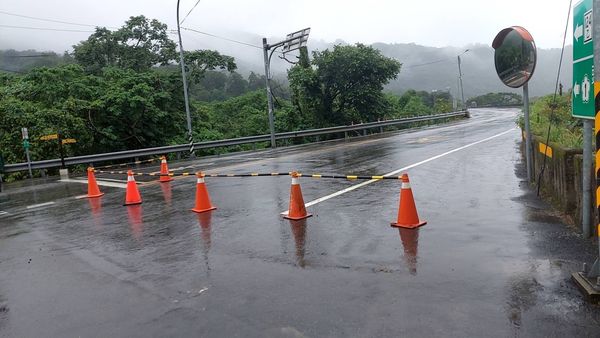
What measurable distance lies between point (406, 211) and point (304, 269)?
2.29m

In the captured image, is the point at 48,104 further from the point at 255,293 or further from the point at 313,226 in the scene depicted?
the point at 255,293

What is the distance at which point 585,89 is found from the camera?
220 inches

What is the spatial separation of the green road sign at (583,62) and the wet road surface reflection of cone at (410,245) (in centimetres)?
244

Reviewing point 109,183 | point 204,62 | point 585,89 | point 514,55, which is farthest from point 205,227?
point 204,62

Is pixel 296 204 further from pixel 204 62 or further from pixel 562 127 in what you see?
pixel 204 62

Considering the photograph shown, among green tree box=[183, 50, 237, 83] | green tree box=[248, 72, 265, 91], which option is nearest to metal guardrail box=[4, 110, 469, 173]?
green tree box=[183, 50, 237, 83]

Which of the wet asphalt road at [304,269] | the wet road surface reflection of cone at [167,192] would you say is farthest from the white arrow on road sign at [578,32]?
the wet road surface reflection of cone at [167,192]

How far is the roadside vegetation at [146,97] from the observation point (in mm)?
25484

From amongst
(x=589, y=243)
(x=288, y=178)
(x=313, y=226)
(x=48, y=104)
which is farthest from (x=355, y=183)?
(x=48, y=104)

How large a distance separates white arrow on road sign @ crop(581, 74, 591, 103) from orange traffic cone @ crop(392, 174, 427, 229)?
2482 mm

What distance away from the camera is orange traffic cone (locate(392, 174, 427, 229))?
285 inches

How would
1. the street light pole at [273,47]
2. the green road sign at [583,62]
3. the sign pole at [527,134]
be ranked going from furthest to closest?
the street light pole at [273,47] < the sign pole at [527,134] < the green road sign at [583,62]

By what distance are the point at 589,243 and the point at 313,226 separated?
3681 mm

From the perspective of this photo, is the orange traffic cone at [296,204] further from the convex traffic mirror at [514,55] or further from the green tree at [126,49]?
the green tree at [126,49]
